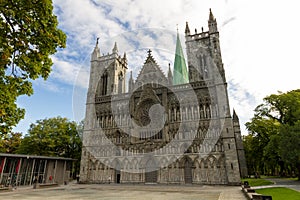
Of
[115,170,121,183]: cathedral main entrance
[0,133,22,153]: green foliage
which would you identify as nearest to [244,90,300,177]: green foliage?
[115,170,121,183]: cathedral main entrance

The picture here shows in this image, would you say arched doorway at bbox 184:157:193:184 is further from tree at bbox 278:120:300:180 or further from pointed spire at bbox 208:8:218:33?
pointed spire at bbox 208:8:218:33

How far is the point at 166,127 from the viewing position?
28.5 metres

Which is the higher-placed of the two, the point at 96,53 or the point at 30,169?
the point at 96,53

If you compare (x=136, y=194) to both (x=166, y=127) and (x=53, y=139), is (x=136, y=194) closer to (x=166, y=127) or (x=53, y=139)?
(x=166, y=127)

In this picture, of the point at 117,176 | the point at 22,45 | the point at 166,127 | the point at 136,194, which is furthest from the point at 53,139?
the point at 22,45

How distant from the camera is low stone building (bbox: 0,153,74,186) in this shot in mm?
24375

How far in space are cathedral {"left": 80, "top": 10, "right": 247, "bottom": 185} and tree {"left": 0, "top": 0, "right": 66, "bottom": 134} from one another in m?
21.5

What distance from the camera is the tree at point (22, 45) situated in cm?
775

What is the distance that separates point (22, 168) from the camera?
87.7 ft

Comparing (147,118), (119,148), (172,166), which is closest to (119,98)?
(147,118)

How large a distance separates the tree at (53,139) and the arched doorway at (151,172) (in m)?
17.1

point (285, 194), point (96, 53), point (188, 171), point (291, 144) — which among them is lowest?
point (285, 194)

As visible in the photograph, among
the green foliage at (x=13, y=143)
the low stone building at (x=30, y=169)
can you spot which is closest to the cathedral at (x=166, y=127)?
the low stone building at (x=30, y=169)

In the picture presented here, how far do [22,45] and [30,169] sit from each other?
25.1 m
